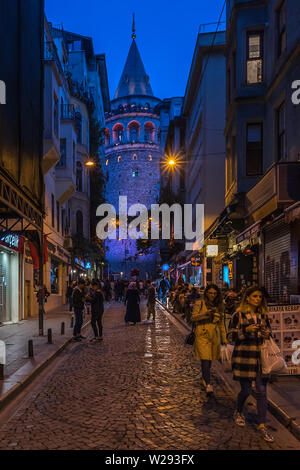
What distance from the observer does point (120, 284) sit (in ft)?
137

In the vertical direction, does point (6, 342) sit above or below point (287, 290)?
below

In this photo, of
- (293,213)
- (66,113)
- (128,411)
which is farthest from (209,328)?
(66,113)

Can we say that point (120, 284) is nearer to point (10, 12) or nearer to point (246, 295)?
point (10, 12)

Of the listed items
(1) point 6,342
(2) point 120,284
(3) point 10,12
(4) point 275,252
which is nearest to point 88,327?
(1) point 6,342

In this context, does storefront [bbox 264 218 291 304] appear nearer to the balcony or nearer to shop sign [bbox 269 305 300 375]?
the balcony

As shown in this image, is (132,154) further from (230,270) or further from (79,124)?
(230,270)

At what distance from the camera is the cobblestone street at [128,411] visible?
196 inches

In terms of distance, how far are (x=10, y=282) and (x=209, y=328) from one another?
46.7 ft

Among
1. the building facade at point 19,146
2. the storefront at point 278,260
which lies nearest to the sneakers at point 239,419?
the storefront at point 278,260

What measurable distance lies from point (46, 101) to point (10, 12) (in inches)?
290

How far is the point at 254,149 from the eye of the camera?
17.6 meters

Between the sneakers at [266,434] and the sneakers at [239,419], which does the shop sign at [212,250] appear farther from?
the sneakers at [266,434]

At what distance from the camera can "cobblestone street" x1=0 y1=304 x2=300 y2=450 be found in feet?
16.4
